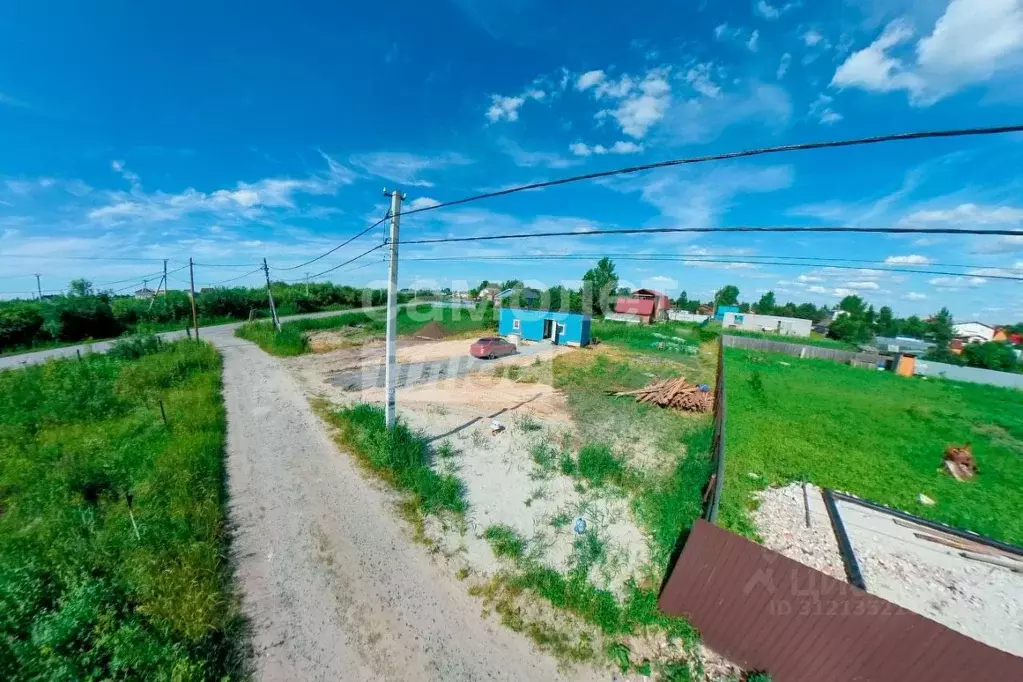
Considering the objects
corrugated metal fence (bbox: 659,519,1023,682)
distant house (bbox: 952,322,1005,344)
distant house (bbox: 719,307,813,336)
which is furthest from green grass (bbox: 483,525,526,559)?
distant house (bbox: 952,322,1005,344)

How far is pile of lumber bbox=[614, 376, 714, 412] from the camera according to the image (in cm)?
1400

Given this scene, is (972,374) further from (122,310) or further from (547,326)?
(122,310)

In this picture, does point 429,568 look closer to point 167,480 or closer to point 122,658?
point 122,658

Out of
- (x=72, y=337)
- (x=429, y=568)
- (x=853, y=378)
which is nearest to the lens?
(x=429, y=568)

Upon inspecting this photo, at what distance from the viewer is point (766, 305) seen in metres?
80.6

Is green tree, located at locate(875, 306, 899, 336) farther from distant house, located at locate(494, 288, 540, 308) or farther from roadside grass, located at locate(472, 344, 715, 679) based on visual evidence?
roadside grass, located at locate(472, 344, 715, 679)

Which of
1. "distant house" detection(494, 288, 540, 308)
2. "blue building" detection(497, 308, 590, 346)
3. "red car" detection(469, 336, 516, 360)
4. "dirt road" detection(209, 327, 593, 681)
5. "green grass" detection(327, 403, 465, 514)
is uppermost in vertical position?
"distant house" detection(494, 288, 540, 308)

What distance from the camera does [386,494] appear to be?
744cm

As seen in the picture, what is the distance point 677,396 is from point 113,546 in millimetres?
15794

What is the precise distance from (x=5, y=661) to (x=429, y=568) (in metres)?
4.46

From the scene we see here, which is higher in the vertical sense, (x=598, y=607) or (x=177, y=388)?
(x=177, y=388)

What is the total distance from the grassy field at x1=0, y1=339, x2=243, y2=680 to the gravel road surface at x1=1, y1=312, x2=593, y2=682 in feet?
1.47

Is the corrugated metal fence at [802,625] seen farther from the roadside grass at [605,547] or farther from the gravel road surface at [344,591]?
the gravel road surface at [344,591]

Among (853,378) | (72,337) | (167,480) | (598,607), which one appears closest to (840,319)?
(853,378)
